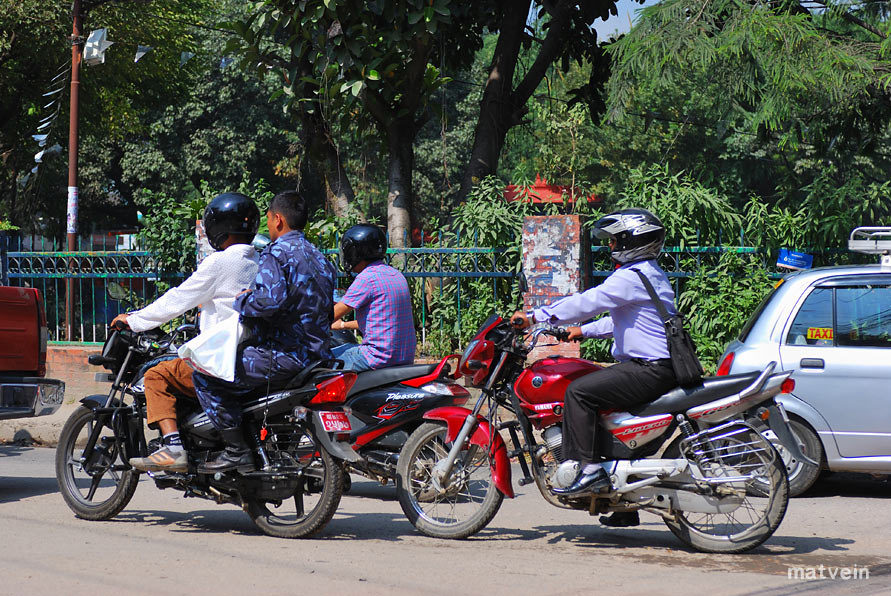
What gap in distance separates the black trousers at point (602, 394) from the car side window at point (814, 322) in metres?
2.20

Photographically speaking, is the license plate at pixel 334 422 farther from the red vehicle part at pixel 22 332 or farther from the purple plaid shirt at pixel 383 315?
the red vehicle part at pixel 22 332

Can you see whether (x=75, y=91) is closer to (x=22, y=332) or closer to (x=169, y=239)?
(x=169, y=239)

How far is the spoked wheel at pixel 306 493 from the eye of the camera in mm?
5723

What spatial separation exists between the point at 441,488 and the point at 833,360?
3.12 metres

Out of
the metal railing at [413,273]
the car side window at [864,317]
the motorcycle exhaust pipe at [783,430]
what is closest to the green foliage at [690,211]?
the metal railing at [413,273]

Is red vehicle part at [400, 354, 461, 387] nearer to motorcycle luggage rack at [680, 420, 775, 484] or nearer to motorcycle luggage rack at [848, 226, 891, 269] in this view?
motorcycle luggage rack at [680, 420, 775, 484]

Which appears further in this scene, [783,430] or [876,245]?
[876,245]

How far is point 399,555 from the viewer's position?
5.56 m

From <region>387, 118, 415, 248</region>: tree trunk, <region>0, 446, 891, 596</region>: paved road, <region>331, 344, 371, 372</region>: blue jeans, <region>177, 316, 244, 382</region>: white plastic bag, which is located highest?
<region>387, 118, 415, 248</region>: tree trunk

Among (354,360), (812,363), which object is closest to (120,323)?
(354,360)

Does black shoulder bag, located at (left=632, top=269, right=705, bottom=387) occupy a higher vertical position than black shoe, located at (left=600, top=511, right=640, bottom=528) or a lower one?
higher

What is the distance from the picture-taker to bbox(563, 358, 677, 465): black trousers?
5.55 metres

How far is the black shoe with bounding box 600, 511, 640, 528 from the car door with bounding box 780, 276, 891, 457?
6.80 ft

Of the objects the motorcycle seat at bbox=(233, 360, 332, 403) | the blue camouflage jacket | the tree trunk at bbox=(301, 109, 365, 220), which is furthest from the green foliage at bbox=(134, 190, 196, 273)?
the motorcycle seat at bbox=(233, 360, 332, 403)
